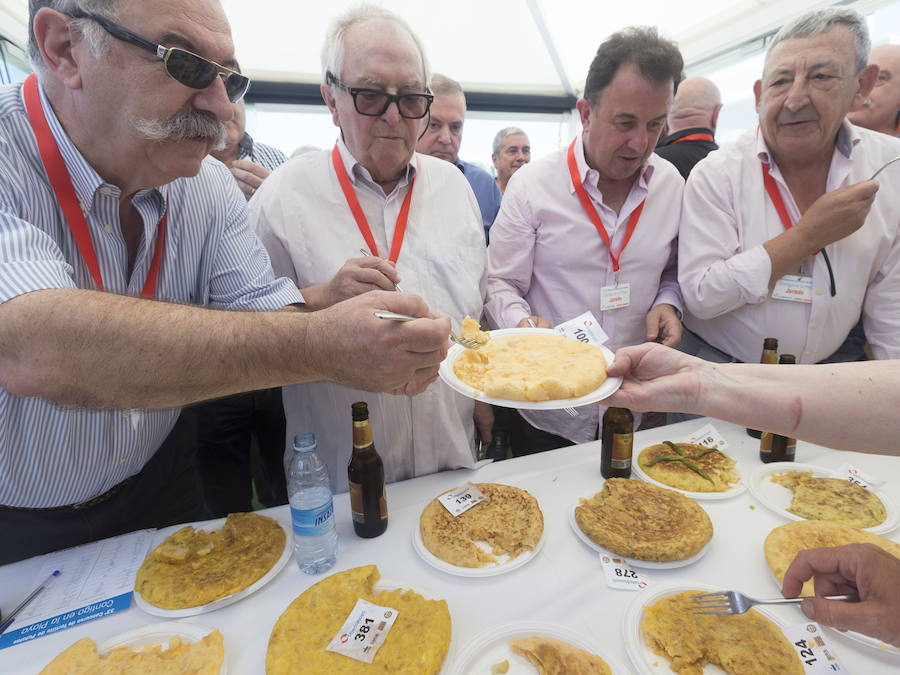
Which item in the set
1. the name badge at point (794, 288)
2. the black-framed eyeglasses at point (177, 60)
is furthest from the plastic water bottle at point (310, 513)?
the name badge at point (794, 288)

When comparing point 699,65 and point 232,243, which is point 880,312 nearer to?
point 232,243

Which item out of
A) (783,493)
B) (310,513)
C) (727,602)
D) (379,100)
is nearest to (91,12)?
(379,100)

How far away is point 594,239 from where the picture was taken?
8.16 ft

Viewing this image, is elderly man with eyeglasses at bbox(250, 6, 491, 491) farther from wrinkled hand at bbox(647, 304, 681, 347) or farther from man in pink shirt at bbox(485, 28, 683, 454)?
wrinkled hand at bbox(647, 304, 681, 347)

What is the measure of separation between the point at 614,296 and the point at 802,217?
89 cm

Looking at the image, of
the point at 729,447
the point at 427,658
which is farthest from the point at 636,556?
the point at 729,447

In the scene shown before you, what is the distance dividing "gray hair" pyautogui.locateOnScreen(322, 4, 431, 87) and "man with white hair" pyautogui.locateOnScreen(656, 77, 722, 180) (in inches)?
86.6

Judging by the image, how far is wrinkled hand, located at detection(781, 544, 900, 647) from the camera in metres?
0.93

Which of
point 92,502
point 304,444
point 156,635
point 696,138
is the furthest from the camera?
point 696,138

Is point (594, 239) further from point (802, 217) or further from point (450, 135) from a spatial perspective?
point (450, 135)

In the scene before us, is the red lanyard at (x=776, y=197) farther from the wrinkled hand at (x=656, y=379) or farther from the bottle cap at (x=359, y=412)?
the bottle cap at (x=359, y=412)

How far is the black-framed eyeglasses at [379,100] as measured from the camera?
191 cm

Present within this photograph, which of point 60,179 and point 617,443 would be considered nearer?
point 60,179

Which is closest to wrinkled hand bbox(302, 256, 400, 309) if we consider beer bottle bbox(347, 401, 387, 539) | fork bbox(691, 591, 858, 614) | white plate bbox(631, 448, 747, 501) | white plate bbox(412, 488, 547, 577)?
beer bottle bbox(347, 401, 387, 539)
